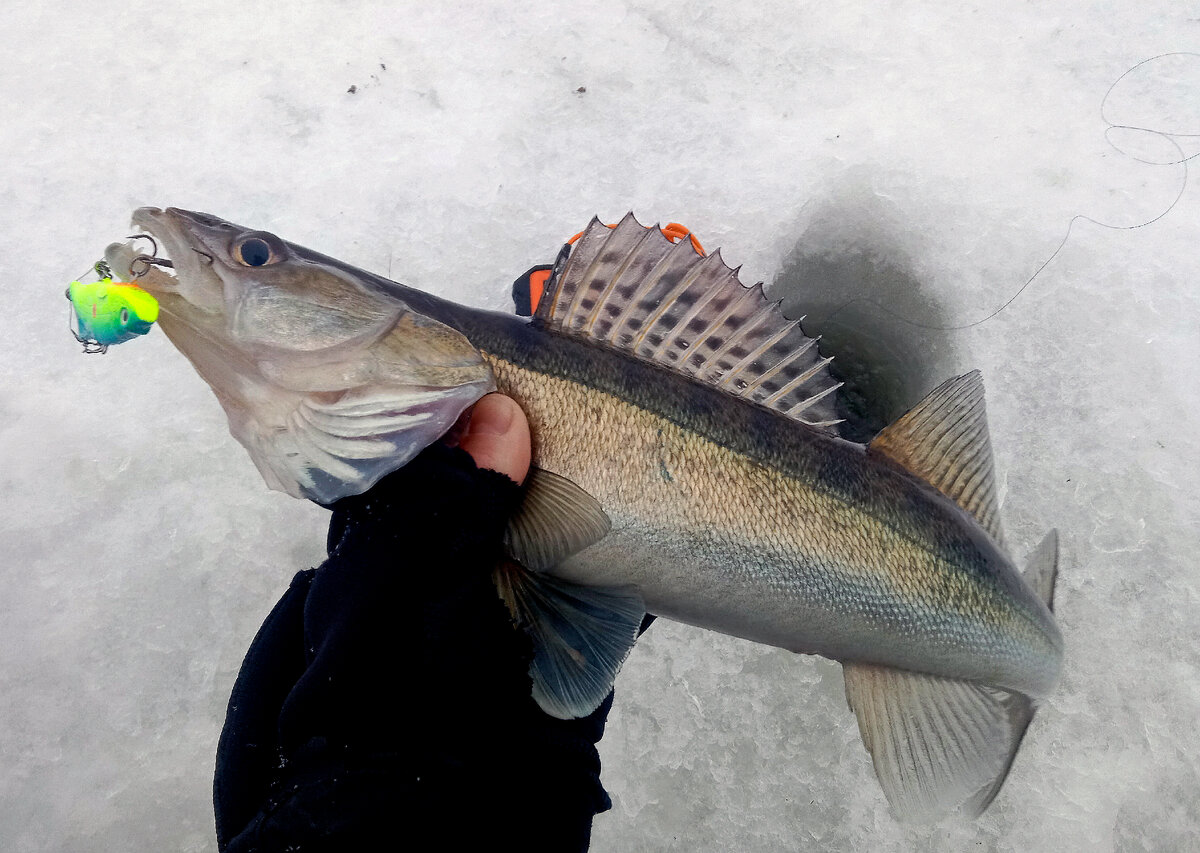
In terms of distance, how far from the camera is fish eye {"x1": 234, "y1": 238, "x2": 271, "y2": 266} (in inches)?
43.3

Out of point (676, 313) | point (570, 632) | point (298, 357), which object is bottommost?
point (570, 632)

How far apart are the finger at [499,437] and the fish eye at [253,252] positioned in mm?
412

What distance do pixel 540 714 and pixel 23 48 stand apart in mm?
3300

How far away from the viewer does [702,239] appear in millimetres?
2418

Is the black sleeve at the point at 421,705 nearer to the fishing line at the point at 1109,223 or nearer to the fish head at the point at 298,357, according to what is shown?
the fish head at the point at 298,357

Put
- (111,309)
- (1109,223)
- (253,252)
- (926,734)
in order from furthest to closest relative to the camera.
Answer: (1109,223)
(926,734)
(253,252)
(111,309)

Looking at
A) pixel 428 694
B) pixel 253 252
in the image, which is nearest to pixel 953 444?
pixel 428 694

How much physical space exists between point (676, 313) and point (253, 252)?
0.73 metres

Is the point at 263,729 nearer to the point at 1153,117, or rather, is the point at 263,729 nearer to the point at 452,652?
the point at 452,652

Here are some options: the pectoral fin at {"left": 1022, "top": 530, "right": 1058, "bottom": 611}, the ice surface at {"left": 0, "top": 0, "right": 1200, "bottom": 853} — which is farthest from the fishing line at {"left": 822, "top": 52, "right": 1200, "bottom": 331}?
the pectoral fin at {"left": 1022, "top": 530, "right": 1058, "bottom": 611}

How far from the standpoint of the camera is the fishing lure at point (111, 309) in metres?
1.00

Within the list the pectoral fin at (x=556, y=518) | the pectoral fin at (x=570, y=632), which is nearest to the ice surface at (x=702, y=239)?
the pectoral fin at (x=570, y=632)

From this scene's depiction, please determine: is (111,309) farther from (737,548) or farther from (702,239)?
(702,239)

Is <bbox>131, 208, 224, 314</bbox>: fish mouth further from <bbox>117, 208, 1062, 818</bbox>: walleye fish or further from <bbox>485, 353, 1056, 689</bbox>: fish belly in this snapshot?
<bbox>485, 353, 1056, 689</bbox>: fish belly
